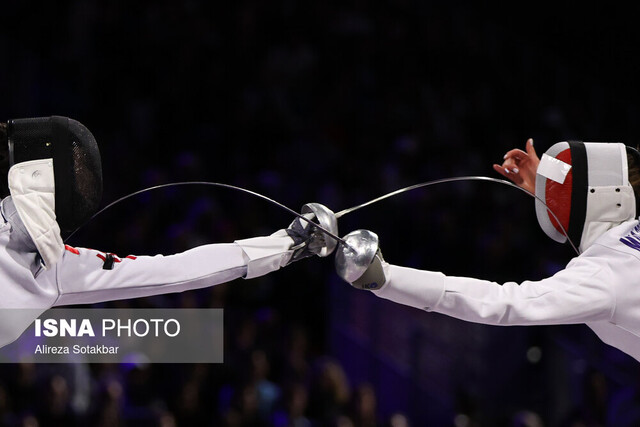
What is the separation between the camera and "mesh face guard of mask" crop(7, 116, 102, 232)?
309cm

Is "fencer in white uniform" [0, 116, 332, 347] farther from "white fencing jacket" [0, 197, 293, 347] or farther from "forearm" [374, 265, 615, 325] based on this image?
"forearm" [374, 265, 615, 325]

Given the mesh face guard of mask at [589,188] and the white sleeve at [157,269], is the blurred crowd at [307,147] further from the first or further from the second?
the mesh face guard of mask at [589,188]

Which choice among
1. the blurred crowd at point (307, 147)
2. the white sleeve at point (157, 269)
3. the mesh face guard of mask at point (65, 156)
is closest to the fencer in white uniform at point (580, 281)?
the white sleeve at point (157, 269)

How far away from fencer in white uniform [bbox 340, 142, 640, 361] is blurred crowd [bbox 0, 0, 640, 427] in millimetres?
2268

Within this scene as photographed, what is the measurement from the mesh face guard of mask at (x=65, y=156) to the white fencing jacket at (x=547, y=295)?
1055mm

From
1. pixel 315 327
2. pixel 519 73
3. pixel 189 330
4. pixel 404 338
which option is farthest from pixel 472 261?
pixel 519 73

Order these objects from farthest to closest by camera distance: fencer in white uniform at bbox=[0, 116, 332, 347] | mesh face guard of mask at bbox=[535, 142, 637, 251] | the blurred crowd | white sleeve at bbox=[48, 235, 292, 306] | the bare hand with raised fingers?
the blurred crowd < the bare hand with raised fingers < mesh face guard of mask at bbox=[535, 142, 637, 251] < white sleeve at bbox=[48, 235, 292, 306] < fencer in white uniform at bbox=[0, 116, 332, 347]

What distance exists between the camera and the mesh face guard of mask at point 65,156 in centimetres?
309

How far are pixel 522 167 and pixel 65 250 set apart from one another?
179 centimetres

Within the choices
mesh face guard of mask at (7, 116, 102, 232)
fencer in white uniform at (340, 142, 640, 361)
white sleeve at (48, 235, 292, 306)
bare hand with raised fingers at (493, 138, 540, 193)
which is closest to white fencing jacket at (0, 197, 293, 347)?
white sleeve at (48, 235, 292, 306)

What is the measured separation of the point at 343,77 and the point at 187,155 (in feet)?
5.73

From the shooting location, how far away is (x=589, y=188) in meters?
3.39

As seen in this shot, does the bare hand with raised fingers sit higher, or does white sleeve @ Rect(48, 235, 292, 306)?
the bare hand with raised fingers

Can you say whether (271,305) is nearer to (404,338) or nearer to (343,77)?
(404,338)
